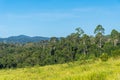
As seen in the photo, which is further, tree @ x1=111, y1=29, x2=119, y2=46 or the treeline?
tree @ x1=111, y1=29, x2=119, y2=46

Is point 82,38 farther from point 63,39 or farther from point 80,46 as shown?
point 63,39

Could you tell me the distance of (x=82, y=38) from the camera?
7738 cm

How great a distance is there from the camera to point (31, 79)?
639 cm

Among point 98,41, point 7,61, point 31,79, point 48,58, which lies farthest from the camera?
point 98,41

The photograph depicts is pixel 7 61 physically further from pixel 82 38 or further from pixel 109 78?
pixel 109 78

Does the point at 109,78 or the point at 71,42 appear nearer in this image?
the point at 109,78

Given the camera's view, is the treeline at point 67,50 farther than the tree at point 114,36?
No

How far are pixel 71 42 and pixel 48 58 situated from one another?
12.3m

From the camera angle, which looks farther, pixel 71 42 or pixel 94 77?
pixel 71 42

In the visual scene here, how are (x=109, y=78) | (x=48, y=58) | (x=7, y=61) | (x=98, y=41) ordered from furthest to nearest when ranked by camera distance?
(x=98, y=41), (x=7, y=61), (x=48, y=58), (x=109, y=78)

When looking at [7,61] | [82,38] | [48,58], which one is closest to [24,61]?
[7,61]

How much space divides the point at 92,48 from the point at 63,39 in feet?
42.7

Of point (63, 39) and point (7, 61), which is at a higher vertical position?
point (63, 39)

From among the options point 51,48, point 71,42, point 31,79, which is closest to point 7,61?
point 51,48
